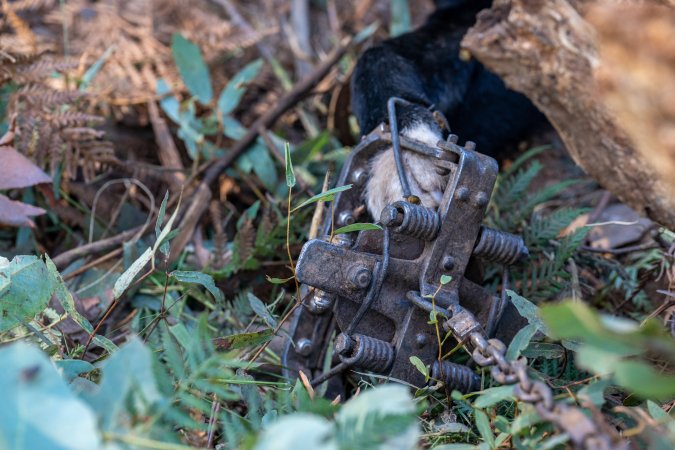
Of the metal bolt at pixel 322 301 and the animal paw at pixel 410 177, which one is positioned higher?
the animal paw at pixel 410 177

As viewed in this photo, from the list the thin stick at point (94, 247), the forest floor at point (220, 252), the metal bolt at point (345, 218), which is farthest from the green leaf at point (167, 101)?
the metal bolt at point (345, 218)

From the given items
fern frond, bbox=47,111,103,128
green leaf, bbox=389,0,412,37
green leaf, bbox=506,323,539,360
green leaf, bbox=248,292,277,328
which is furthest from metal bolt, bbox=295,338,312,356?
green leaf, bbox=389,0,412,37

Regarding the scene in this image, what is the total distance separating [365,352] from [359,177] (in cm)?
44

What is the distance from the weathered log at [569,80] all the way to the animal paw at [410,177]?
23 centimetres

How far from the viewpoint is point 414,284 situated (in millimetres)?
1357

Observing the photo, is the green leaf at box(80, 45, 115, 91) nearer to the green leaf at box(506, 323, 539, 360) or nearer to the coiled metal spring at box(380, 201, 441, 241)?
the coiled metal spring at box(380, 201, 441, 241)

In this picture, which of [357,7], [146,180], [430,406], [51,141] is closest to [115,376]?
[430,406]

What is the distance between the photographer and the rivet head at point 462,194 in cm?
134

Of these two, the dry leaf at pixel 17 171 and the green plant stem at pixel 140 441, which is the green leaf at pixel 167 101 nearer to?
the dry leaf at pixel 17 171

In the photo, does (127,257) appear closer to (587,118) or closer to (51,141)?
(51,141)

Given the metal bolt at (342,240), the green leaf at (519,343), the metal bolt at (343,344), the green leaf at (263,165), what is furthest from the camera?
the green leaf at (263,165)

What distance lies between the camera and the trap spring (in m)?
1.27

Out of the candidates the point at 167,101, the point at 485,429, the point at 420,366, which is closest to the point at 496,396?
the point at 485,429

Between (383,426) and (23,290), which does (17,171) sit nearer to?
(23,290)
